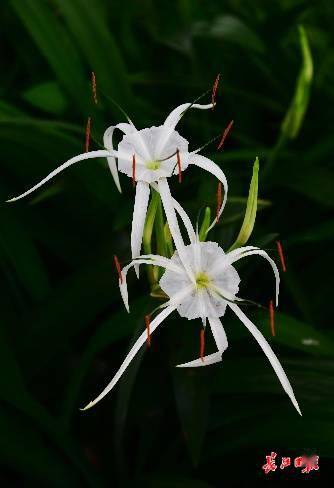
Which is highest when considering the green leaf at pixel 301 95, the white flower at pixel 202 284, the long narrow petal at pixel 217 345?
the green leaf at pixel 301 95

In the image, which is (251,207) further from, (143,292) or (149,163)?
(143,292)

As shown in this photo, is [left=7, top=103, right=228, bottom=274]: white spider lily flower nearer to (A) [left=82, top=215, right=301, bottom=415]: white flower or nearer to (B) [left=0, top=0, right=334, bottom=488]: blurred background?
(A) [left=82, top=215, right=301, bottom=415]: white flower

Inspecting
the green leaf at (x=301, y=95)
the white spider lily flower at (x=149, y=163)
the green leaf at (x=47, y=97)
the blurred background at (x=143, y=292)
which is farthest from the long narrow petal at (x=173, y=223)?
the green leaf at (x=47, y=97)

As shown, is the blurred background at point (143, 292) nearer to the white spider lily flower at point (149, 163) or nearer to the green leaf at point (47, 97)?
the green leaf at point (47, 97)

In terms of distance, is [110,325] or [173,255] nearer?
[173,255]

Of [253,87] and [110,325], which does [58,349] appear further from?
[253,87]

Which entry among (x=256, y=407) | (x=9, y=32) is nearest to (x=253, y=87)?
(x=9, y=32)
